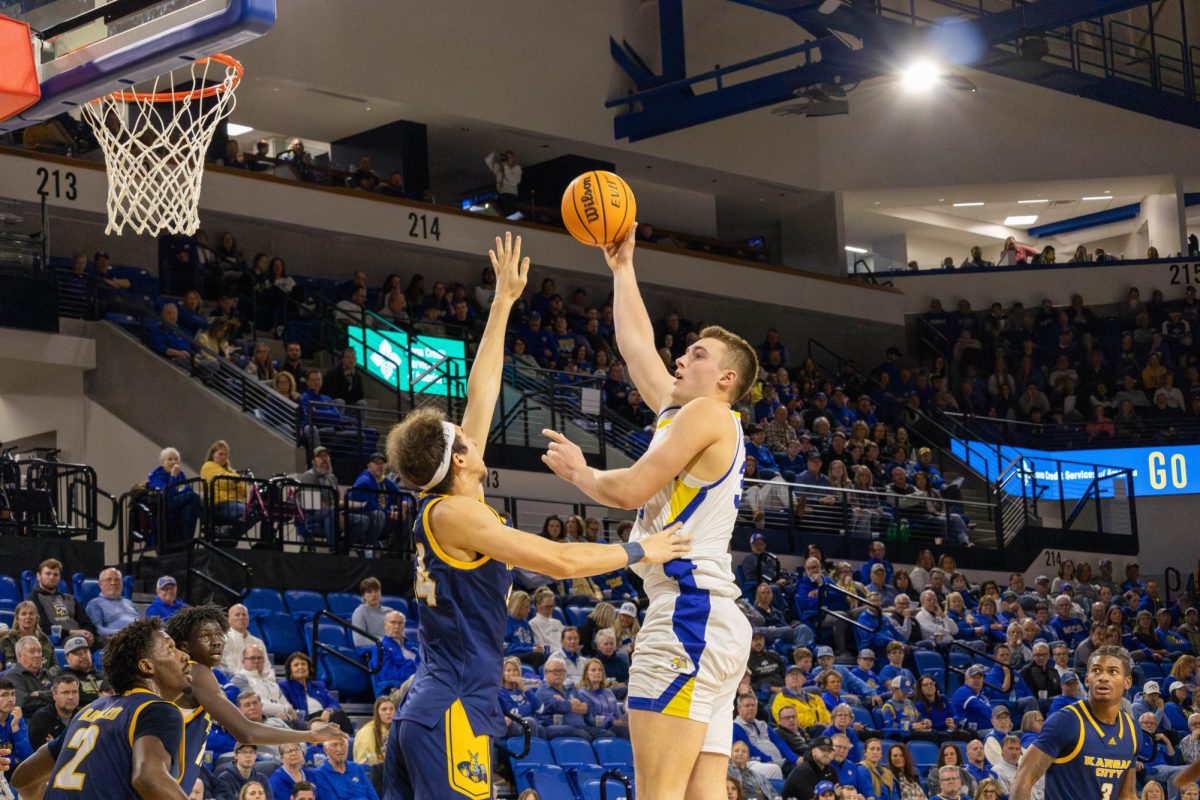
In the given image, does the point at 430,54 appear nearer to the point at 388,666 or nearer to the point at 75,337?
the point at 75,337

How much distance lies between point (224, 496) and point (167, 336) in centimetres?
452

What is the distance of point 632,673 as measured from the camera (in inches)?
227

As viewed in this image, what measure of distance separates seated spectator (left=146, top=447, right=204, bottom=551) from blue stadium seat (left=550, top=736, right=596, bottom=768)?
14.4ft

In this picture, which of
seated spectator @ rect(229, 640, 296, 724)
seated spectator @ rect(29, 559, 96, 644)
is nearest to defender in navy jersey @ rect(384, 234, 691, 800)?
seated spectator @ rect(229, 640, 296, 724)

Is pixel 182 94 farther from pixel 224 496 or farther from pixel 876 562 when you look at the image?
pixel 876 562

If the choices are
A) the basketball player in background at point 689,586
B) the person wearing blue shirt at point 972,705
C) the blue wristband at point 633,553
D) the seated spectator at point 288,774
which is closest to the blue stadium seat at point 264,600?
the seated spectator at point 288,774

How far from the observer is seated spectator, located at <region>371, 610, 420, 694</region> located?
1328cm

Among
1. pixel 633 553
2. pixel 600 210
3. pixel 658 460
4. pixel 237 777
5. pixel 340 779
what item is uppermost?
pixel 600 210

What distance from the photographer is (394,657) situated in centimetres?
1341

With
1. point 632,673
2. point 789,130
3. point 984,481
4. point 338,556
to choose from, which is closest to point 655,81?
point 789,130

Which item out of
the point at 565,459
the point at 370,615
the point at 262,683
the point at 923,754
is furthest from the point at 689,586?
the point at 923,754

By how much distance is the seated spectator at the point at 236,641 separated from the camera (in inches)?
476

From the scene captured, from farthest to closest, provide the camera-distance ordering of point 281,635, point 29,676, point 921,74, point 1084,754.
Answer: point 921,74
point 281,635
point 29,676
point 1084,754

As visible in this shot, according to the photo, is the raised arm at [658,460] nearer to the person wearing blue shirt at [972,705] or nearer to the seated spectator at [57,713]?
the seated spectator at [57,713]
